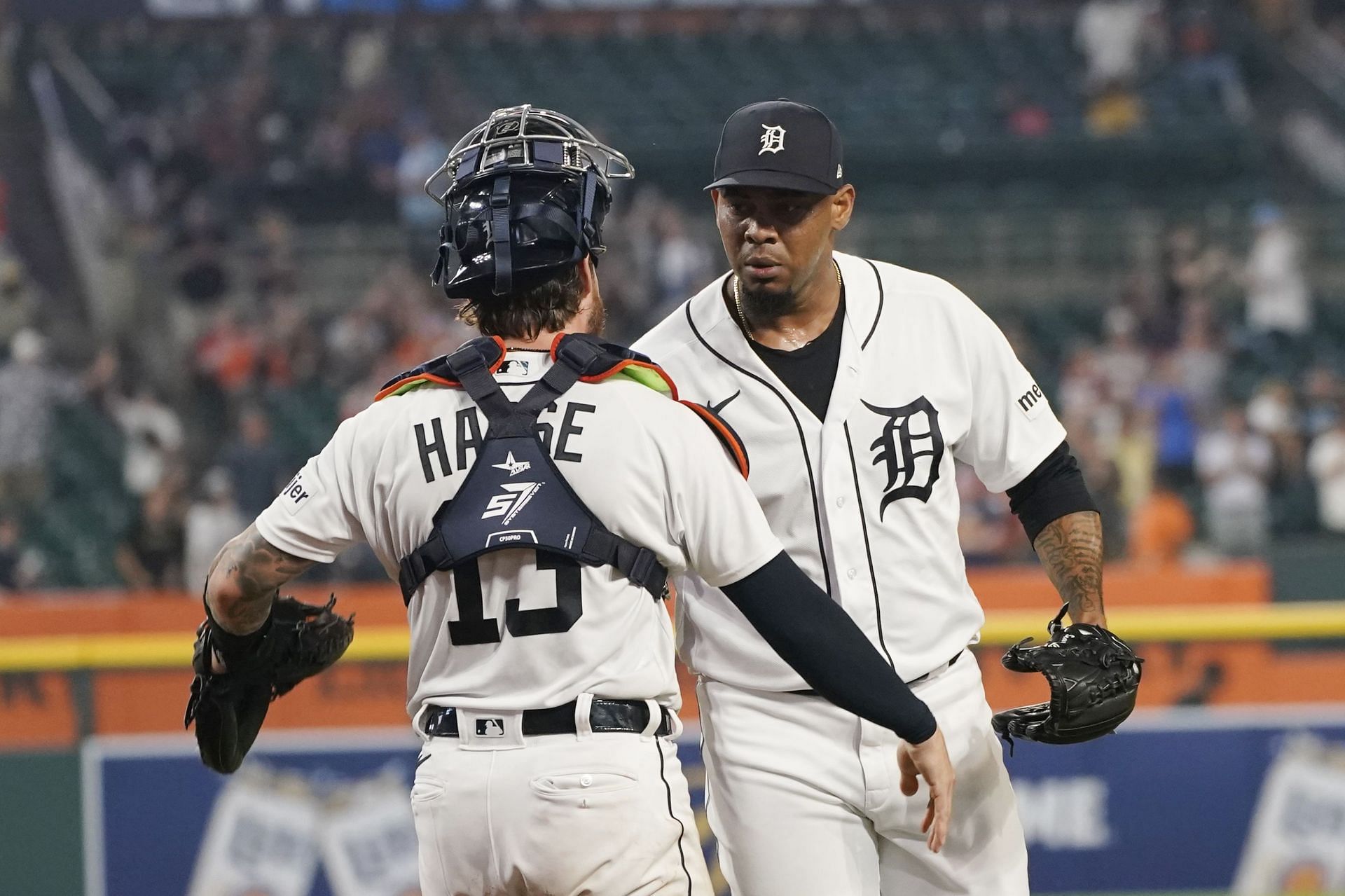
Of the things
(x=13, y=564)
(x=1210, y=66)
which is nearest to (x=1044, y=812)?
(x=13, y=564)

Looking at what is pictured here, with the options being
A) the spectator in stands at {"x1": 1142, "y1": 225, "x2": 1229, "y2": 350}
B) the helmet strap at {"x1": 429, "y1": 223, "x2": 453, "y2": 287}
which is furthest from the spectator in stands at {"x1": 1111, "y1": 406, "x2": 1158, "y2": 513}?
the helmet strap at {"x1": 429, "y1": 223, "x2": 453, "y2": 287}

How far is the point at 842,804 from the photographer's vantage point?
2.89 meters

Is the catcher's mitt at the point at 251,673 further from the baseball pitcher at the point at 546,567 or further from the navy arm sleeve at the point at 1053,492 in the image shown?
the navy arm sleeve at the point at 1053,492

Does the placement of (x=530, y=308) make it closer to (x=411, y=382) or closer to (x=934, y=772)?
(x=411, y=382)

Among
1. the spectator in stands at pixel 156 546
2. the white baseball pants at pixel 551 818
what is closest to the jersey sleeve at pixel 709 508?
the white baseball pants at pixel 551 818

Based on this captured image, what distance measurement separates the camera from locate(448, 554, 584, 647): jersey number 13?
2.29 m

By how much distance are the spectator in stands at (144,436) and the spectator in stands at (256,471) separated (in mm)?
607

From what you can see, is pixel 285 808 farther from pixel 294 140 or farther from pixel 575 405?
pixel 294 140

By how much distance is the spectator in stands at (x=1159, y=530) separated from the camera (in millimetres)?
8875

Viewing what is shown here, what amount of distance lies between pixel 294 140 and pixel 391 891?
31.3ft

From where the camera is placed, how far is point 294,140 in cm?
1362

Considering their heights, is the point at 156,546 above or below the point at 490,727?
above

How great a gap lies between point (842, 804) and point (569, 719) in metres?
0.78

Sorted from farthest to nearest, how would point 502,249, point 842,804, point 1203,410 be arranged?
1. point 1203,410
2. point 842,804
3. point 502,249
